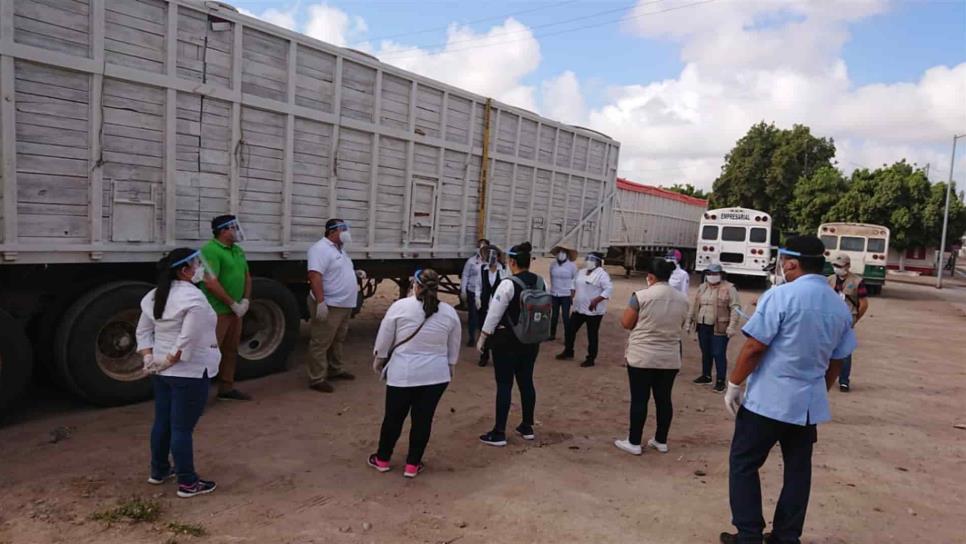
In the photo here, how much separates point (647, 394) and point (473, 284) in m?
4.02

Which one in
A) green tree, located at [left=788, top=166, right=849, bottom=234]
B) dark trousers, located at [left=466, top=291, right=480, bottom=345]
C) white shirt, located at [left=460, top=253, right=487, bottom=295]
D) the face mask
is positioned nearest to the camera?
the face mask

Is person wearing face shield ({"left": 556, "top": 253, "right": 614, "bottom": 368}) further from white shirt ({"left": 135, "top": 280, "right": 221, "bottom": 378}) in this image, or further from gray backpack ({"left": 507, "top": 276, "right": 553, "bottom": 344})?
white shirt ({"left": 135, "top": 280, "right": 221, "bottom": 378})

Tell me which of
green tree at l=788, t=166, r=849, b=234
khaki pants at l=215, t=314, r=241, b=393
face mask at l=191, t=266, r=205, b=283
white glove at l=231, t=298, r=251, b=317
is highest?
green tree at l=788, t=166, r=849, b=234

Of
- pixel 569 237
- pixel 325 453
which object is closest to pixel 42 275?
pixel 325 453

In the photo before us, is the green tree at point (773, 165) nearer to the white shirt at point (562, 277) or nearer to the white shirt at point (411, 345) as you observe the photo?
the white shirt at point (562, 277)

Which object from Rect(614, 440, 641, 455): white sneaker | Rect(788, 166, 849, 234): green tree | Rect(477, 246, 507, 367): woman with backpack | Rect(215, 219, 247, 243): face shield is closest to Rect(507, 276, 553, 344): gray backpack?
Rect(614, 440, 641, 455): white sneaker

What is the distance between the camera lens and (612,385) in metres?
7.23

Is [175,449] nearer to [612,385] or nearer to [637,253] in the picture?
[612,385]

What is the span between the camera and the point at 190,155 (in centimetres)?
557

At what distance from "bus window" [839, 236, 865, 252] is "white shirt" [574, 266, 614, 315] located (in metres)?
16.3

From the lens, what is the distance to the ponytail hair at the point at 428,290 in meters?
4.00

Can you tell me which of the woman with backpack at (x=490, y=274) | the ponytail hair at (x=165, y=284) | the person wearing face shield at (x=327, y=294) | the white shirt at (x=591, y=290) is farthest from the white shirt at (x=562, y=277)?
the ponytail hair at (x=165, y=284)

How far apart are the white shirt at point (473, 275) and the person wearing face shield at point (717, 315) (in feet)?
9.14

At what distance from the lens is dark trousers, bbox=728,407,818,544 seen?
3285 millimetres
